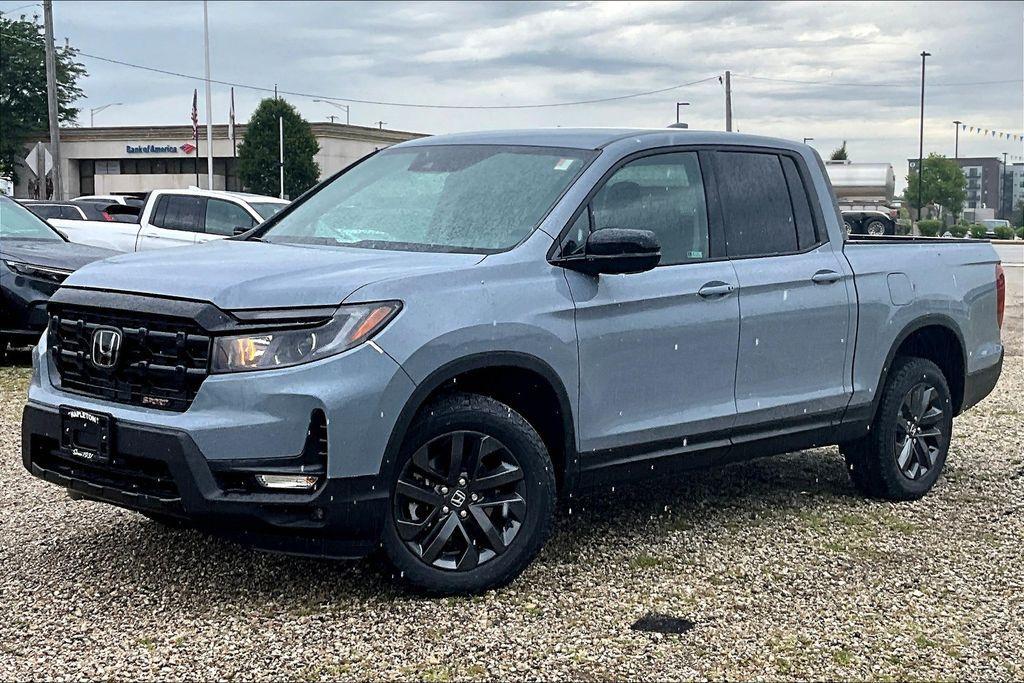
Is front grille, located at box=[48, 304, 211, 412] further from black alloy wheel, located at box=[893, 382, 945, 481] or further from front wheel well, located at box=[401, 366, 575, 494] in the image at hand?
black alloy wheel, located at box=[893, 382, 945, 481]

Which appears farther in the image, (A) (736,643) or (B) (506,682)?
(A) (736,643)

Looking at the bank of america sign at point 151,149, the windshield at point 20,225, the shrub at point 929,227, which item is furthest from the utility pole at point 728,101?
the windshield at point 20,225

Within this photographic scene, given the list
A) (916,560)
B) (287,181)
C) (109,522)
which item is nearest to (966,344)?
(916,560)

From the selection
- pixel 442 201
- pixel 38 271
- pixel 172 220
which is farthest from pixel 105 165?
pixel 442 201

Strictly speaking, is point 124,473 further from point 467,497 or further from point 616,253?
point 616,253

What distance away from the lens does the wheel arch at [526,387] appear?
15.3 ft

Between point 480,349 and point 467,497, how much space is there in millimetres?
532

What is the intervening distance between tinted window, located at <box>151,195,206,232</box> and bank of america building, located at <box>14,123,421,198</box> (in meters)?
60.2

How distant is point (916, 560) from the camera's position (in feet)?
18.1

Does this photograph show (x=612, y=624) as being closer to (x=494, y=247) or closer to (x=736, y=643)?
(x=736, y=643)

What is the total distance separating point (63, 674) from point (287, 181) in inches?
2685

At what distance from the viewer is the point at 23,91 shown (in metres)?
75.2

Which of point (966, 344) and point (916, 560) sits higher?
point (966, 344)

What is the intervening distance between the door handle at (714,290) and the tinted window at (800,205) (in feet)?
2.53
